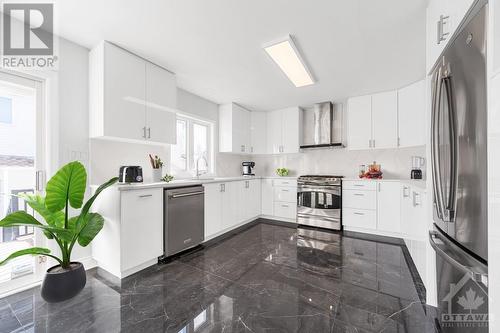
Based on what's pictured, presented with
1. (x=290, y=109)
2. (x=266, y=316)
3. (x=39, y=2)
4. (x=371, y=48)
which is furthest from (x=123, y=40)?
(x=290, y=109)

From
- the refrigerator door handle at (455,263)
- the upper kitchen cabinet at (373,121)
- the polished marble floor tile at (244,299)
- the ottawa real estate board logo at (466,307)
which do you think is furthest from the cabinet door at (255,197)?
the ottawa real estate board logo at (466,307)

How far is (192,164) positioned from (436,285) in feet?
11.1

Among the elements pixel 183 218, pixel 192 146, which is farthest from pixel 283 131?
pixel 183 218

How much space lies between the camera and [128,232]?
207cm

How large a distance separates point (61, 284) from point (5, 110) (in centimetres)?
159

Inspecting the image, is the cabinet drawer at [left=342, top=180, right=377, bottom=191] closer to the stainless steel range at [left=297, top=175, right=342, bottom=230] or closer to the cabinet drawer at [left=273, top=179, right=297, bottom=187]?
the stainless steel range at [left=297, top=175, right=342, bottom=230]

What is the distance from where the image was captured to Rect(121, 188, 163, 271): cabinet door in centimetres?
204

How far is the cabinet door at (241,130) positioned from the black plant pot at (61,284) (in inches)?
119

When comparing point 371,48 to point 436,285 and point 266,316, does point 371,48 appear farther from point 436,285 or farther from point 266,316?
point 266,316

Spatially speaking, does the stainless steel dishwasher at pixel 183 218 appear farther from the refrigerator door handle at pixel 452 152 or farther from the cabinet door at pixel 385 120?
the cabinet door at pixel 385 120

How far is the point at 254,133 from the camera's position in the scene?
4.74 meters

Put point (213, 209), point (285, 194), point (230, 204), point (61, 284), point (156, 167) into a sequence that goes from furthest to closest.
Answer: point (285, 194) → point (230, 204) → point (213, 209) → point (156, 167) → point (61, 284)

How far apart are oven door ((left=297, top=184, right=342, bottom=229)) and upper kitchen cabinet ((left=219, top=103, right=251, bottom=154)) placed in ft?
5.04

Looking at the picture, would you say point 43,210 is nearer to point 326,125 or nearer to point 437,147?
point 437,147
